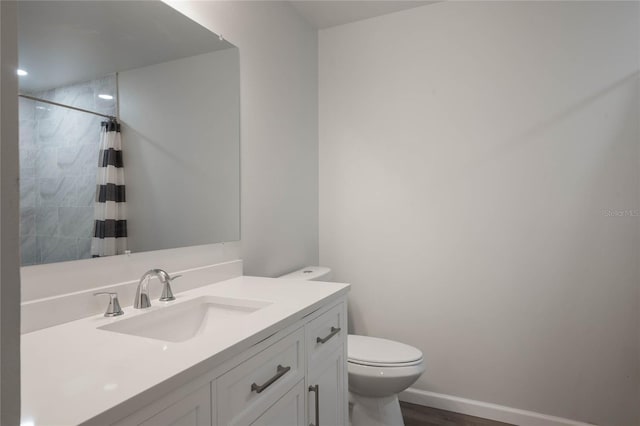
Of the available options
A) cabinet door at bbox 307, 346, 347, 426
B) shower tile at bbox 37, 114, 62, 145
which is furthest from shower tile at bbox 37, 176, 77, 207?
cabinet door at bbox 307, 346, 347, 426

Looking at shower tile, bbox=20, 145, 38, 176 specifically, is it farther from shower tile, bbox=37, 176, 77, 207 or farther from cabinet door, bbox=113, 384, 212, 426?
cabinet door, bbox=113, 384, 212, 426

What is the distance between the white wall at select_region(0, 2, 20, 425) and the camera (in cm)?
32

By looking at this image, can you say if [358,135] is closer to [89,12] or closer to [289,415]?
[89,12]

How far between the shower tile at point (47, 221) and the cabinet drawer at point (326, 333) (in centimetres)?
77

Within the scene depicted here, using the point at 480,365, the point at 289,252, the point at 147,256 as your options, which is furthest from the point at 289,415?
the point at 480,365

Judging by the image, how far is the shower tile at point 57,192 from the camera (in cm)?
96

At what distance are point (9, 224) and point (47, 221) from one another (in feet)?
2.58

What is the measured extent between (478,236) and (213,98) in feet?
5.28

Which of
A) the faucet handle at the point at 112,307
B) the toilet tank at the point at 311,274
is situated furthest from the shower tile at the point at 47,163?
the toilet tank at the point at 311,274

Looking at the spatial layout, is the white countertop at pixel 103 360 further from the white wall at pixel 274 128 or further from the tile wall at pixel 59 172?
the white wall at pixel 274 128

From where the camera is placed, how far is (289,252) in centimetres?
217

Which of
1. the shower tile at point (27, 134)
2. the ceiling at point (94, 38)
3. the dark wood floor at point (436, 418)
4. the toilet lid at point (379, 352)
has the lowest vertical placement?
the dark wood floor at point (436, 418)

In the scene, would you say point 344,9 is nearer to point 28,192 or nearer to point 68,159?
point 68,159

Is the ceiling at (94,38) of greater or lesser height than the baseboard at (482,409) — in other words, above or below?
above
